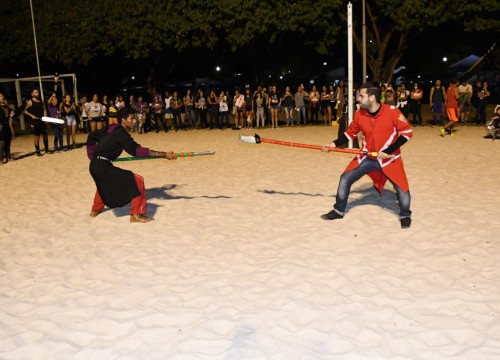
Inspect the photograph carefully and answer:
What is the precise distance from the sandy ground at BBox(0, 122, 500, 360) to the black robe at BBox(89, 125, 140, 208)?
447 millimetres

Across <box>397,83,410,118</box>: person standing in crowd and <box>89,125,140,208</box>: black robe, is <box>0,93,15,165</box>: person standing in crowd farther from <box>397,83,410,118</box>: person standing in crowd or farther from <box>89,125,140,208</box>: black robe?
<box>397,83,410,118</box>: person standing in crowd

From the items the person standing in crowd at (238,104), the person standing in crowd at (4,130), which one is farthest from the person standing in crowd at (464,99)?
the person standing in crowd at (4,130)

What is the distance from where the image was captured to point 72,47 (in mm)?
24516

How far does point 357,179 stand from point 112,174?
11.1 feet

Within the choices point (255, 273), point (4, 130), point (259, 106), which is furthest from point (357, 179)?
point (259, 106)

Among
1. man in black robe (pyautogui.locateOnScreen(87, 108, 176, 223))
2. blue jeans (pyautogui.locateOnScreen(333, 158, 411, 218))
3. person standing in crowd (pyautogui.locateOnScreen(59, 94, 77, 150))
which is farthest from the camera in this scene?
person standing in crowd (pyautogui.locateOnScreen(59, 94, 77, 150))

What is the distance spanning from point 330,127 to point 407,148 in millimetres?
6735

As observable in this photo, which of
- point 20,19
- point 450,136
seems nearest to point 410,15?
point 450,136

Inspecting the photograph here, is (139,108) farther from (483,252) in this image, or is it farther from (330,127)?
(483,252)

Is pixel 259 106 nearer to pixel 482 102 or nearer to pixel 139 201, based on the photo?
pixel 482 102

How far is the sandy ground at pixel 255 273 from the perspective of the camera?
13.9 feet

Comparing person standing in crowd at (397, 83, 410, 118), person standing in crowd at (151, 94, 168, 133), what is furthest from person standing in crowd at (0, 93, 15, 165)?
person standing in crowd at (397, 83, 410, 118)

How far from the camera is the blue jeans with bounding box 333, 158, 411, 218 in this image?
700 cm

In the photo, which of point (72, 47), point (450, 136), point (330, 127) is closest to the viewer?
point (450, 136)
